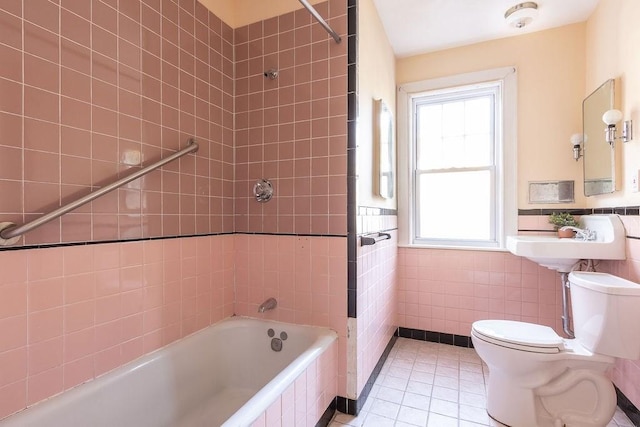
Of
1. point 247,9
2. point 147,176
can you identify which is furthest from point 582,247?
point 247,9

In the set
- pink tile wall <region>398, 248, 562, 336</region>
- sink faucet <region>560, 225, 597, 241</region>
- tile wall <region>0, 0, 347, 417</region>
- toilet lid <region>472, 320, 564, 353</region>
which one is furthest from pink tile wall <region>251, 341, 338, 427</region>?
sink faucet <region>560, 225, 597, 241</region>

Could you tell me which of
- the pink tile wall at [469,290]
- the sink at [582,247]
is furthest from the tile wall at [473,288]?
the sink at [582,247]

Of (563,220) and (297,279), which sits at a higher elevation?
(563,220)

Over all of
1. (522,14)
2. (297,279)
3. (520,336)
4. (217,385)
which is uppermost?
(522,14)

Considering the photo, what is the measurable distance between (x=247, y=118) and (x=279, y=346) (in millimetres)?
1408

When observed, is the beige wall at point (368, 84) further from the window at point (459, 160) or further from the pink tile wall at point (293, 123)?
the window at point (459, 160)

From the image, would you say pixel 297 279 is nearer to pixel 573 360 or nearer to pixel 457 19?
pixel 573 360

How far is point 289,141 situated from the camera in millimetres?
1870

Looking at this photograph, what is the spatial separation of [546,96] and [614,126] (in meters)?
0.67

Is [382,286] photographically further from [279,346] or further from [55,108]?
[55,108]

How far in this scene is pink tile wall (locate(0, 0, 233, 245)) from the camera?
105 cm

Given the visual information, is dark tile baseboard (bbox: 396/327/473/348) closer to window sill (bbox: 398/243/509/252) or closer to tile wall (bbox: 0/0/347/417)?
window sill (bbox: 398/243/509/252)

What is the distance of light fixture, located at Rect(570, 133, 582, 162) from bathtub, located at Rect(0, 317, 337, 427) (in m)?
2.11

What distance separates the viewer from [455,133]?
8.82ft
